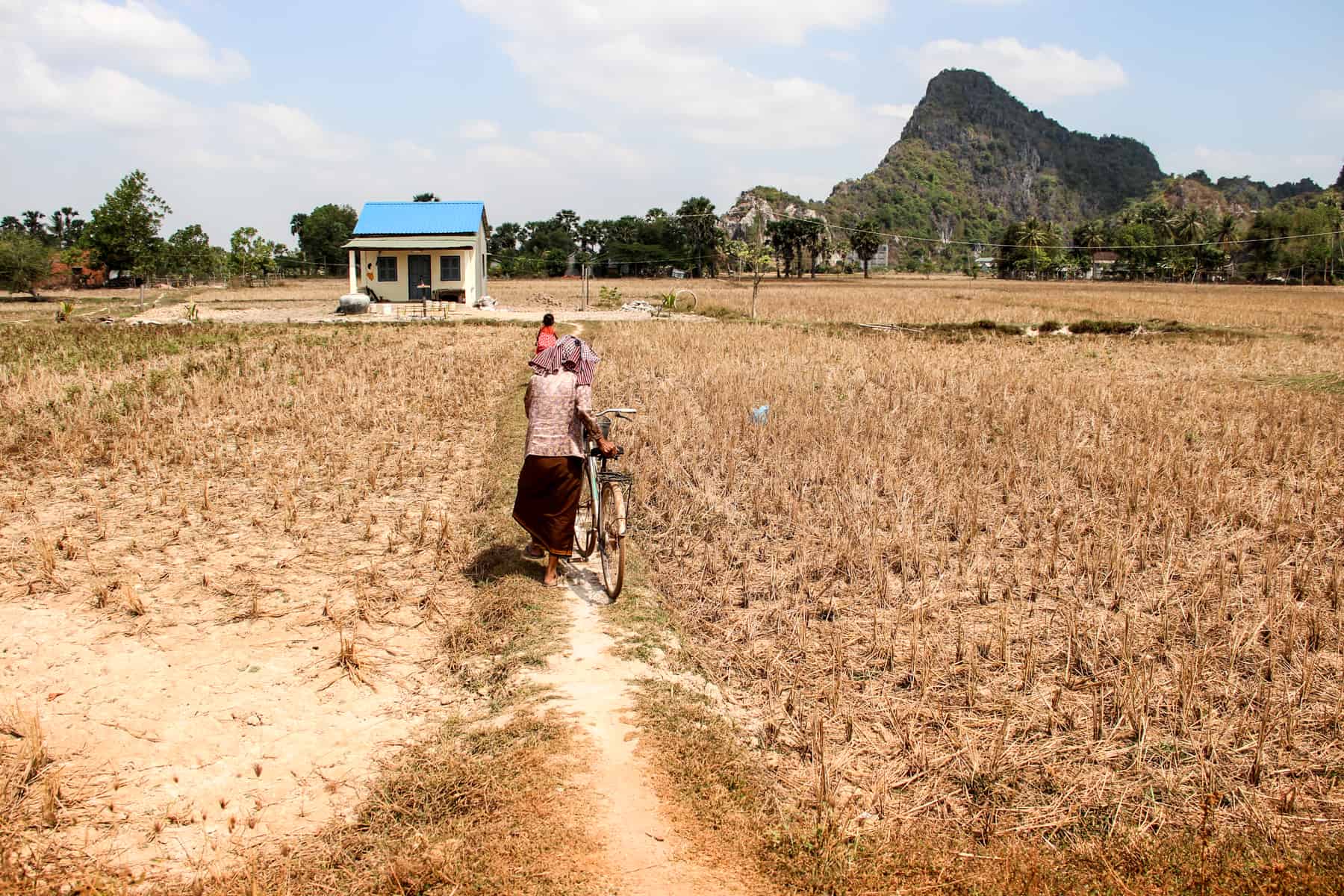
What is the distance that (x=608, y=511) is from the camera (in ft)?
19.8

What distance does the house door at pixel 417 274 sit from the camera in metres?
33.8

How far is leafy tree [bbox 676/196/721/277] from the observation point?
253 feet

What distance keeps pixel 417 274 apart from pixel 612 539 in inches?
1191

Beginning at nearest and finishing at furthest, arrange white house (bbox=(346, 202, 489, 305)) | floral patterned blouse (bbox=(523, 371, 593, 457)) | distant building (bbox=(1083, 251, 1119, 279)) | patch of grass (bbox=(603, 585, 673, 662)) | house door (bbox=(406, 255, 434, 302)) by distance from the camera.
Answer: patch of grass (bbox=(603, 585, 673, 662)), floral patterned blouse (bbox=(523, 371, 593, 457)), white house (bbox=(346, 202, 489, 305)), house door (bbox=(406, 255, 434, 302)), distant building (bbox=(1083, 251, 1119, 279))

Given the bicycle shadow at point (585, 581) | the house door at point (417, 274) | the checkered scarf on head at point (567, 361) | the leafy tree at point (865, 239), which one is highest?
the leafy tree at point (865, 239)

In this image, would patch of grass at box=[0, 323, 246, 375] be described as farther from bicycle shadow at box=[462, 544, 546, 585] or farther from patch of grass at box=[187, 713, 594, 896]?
patch of grass at box=[187, 713, 594, 896]

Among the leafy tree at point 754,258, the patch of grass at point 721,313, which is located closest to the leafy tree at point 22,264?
the patch of grass at point 721,313

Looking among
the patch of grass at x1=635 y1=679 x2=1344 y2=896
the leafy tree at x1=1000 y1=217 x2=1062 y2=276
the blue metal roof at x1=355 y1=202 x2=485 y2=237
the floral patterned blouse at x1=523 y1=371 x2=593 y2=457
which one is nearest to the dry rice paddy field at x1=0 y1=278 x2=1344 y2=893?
the patch of grass at x1=635 y1=679 x2=1344 y2=896

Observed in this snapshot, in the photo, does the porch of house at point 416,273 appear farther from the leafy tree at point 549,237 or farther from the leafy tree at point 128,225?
the leafy tree at point 549,237

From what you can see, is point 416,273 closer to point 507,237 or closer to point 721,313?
point 721,313

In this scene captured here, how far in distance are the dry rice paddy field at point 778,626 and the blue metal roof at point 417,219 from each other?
887 inches

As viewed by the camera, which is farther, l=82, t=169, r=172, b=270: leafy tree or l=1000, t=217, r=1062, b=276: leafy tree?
l=1000, t=217, r=1062, b=276: leafy tree

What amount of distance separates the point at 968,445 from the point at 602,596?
18.5ft

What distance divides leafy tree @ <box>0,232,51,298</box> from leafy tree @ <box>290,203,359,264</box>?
36.5 meters
